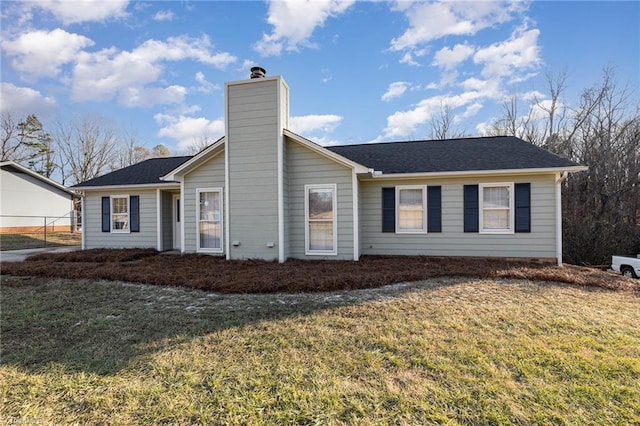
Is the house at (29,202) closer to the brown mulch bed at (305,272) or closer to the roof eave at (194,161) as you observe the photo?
the roof eave at (194,161)

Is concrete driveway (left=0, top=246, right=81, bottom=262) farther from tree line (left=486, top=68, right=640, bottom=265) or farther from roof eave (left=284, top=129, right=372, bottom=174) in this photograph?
tree line (left=486, top=68, right=640, bottom=265)

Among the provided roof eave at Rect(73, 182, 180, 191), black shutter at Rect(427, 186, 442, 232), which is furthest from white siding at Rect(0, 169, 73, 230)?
black shutter at Rect(427, 186, 442, 232)

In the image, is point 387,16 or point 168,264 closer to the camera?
point 168,264

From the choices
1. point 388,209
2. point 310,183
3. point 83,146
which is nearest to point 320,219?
point 310,183

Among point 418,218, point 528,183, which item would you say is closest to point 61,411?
point 418,218

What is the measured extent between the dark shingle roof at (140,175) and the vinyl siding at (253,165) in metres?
4.10

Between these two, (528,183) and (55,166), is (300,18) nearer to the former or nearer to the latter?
(528,183)

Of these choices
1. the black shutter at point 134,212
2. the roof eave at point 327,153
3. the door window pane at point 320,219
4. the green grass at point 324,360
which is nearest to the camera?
the green grass at point 324,360

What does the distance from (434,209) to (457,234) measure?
39.6 inches

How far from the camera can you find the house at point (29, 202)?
20156 mm

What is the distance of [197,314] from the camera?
459 centimetres

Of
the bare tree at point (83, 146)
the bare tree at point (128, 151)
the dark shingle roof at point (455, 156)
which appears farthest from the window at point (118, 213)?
the bare tree at point (128, 151)

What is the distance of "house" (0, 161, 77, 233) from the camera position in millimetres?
20156

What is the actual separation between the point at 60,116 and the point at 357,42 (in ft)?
106
